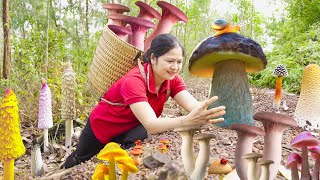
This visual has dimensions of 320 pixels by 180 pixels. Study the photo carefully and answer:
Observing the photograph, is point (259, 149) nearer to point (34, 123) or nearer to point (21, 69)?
point (34, 123)

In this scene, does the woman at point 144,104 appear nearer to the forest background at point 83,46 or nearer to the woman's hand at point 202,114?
the woman's hand at point 202,114

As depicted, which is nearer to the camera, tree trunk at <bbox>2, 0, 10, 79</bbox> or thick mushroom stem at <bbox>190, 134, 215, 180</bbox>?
thick mushroom stem at <bbox>190, 134, 215, 180</bbox>

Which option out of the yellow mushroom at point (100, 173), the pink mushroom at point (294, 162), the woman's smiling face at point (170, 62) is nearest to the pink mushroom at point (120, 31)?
the woman's smiling face at point (170, 62)

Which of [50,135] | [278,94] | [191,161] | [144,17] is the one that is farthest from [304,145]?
[50,135]

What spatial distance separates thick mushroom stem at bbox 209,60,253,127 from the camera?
2826mm

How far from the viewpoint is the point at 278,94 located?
12.8 feet

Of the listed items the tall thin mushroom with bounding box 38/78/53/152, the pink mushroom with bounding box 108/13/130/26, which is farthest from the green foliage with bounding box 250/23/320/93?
the tall thin mushroom with bounding box 38/78/53/152

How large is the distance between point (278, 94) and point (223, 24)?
1.76 meters

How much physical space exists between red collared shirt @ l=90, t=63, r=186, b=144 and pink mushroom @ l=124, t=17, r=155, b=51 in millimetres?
444

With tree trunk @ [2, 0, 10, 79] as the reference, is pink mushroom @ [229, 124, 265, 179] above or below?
below

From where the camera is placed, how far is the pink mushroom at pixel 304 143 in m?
1.30

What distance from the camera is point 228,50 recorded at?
2.43m

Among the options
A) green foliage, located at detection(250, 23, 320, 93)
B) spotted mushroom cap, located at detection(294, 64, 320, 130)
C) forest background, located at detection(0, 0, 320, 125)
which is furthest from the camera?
green foliage, located at detection(250, 23, 320, 93)

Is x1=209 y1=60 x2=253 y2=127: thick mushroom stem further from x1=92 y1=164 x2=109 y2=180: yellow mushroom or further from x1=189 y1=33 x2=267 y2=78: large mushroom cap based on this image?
x1=92 y1=164 x2=109 y2=180: yellow mushroom
